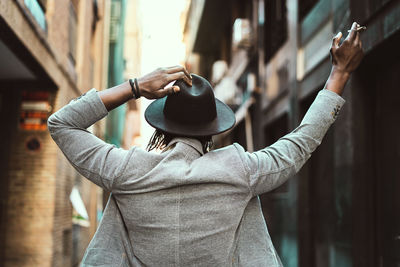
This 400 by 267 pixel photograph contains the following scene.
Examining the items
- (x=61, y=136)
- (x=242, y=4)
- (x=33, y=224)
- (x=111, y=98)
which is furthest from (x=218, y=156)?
(x=242, y=4)

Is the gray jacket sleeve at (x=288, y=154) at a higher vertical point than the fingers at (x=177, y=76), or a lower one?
lower

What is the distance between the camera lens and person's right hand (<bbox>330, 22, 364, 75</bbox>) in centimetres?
209

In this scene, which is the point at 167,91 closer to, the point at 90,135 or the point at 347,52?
the point at 90,135

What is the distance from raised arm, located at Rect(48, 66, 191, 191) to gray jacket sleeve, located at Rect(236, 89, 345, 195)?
391mm

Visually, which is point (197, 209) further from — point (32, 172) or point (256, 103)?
point (256, 103)

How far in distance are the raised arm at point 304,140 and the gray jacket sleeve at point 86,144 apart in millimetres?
480

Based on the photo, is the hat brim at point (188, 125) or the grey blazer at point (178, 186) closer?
the grey blazer at point (178, 186)

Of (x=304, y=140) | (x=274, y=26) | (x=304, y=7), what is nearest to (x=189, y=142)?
(x=304, y=140)

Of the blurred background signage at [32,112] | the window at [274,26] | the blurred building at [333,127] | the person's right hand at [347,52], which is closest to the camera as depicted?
the person's right hand at [347,52]

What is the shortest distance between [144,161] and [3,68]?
6280 millimetres

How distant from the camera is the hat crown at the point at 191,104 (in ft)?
6.86

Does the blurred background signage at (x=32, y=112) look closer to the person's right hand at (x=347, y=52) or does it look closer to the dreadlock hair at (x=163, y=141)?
the dreadlock hair at (x=163, y=141)

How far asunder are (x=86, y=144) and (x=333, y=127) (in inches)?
215

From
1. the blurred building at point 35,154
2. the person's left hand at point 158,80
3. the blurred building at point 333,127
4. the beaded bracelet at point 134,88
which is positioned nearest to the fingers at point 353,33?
the person's left hand at point 158,80
